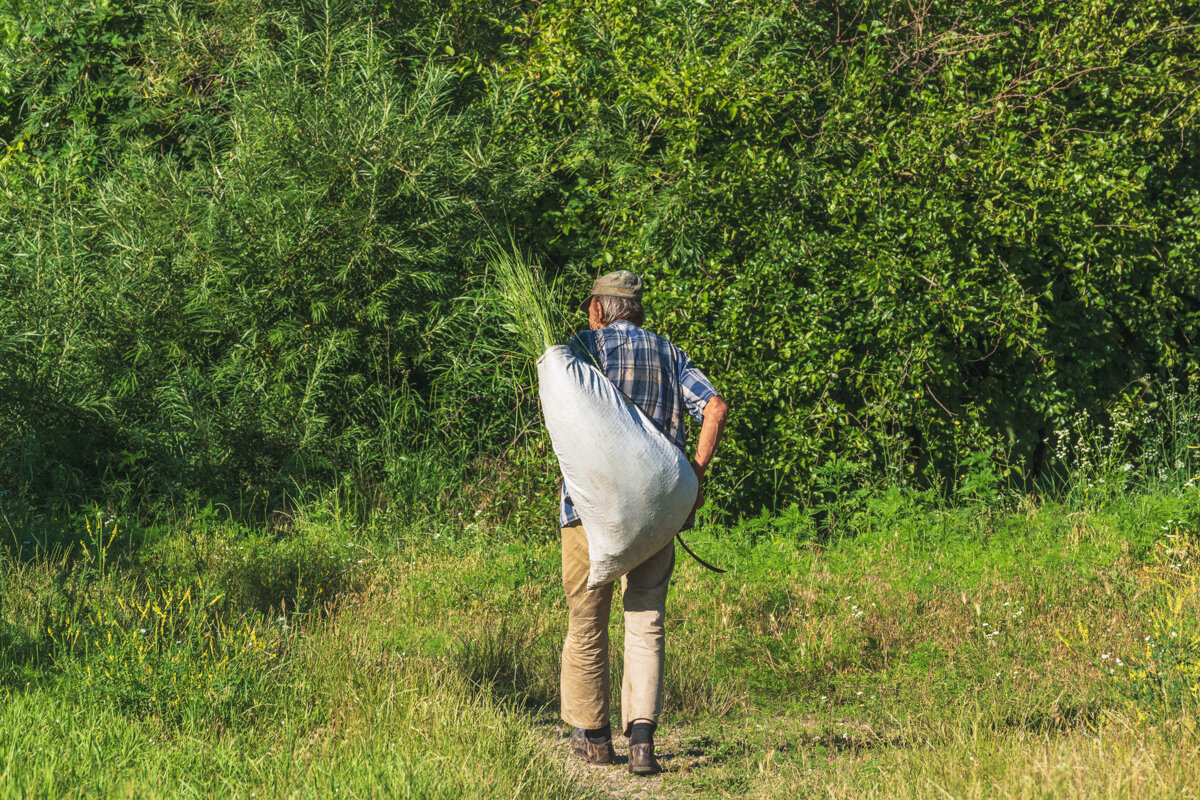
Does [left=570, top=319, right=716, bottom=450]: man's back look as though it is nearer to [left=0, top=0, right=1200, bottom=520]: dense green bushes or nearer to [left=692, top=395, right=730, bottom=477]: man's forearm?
[left=692, top=395, right=730, bottom=477]: man's forearm

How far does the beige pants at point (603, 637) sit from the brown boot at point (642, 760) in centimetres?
9

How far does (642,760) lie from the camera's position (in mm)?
4070

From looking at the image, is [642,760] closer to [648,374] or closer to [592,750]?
[592,750]

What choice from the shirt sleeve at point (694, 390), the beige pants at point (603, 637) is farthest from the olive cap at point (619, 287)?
the beige pants at point (603, 637)

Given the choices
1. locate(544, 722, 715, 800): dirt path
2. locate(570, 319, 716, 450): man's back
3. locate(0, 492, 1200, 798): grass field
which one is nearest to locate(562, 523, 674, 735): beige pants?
locate(544, 722, 715, 800): dirt path

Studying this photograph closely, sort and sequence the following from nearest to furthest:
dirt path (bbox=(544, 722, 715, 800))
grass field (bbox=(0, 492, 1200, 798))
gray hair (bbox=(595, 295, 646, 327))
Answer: grass field (bbox=(0, 492, 1200, 798)) → dirt path (bbox=(544, 722, 715, 800)) → gray hair (bbox=(595, 295, 646, 327))

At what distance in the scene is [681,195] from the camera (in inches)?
283

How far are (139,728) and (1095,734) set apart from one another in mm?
3519

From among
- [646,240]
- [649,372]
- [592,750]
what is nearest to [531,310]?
[649,372]

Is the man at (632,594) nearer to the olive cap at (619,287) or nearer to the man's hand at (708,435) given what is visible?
the man's hand at (708,435)

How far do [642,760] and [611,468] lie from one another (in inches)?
44.8

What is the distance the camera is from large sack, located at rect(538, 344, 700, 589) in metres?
3.84

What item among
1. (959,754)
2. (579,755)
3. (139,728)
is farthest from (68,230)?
(959,754)

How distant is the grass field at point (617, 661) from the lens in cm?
355
